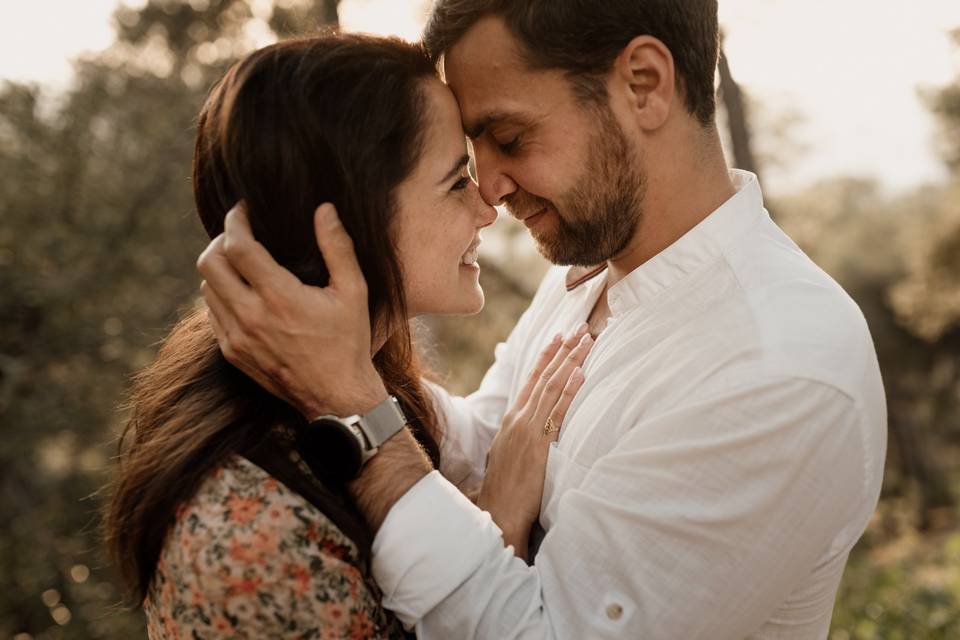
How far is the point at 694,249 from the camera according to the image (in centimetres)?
218

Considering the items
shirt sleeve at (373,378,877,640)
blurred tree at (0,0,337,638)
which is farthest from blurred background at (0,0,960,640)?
shirt sleeve at (373,378,877,640)

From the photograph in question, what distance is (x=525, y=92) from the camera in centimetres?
228

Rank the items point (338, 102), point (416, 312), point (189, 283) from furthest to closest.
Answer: point (189, 283) < point (416, 312) < point (338, 102)

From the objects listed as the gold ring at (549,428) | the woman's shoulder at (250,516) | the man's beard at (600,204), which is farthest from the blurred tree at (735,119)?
the woman's shoulder at (250,516)

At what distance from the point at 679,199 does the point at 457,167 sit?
61 cm

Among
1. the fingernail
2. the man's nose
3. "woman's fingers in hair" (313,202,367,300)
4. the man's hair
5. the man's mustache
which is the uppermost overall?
the man's hair

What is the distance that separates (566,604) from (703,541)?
0.32m

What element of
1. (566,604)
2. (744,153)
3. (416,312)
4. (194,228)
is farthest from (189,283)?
(566,604)

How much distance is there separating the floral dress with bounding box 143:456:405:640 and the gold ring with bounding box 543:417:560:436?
65 centimetres

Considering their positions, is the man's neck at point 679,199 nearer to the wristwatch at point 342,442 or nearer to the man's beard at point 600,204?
the man's beard at point 600,204

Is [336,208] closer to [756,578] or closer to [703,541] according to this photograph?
[703,541]

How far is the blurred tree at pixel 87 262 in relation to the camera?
602 centimetres

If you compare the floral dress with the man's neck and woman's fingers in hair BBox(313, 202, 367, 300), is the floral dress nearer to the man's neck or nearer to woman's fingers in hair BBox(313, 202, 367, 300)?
woman's fingers in hair BBox(313, 202, 367, 300)

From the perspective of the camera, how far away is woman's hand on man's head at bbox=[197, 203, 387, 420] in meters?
1.79
